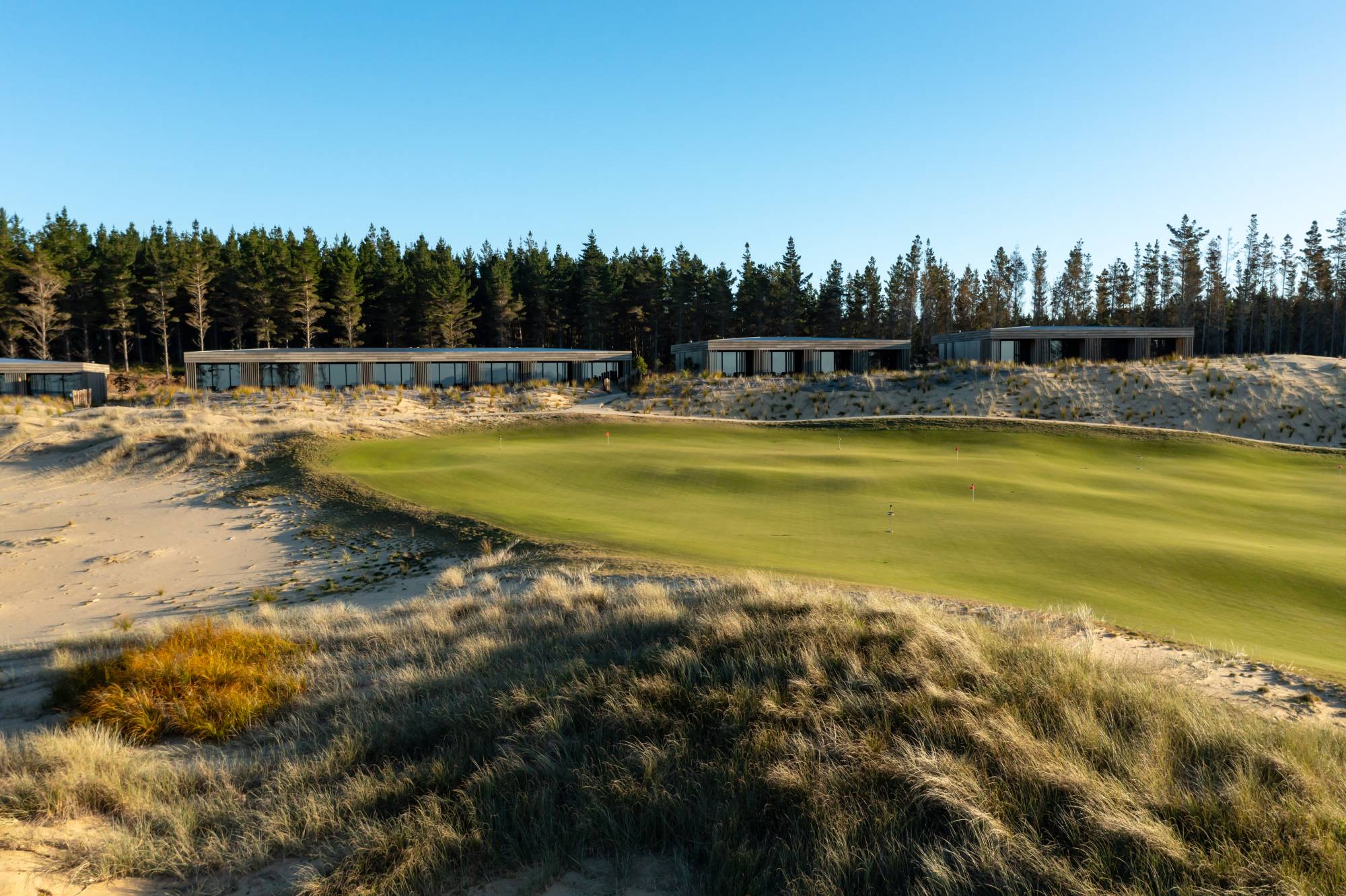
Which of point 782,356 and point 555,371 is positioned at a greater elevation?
point 782,356

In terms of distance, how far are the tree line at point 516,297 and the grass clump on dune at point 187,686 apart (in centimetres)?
6852

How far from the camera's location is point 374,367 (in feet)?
205

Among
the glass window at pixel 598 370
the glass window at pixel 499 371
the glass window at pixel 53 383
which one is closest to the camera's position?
the glass window at pixel 53 383

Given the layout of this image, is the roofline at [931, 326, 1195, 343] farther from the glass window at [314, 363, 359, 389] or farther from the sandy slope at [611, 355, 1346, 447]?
the glass window at [314, 363, 359, 389]

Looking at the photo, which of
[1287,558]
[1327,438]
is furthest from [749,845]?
[1327,438]

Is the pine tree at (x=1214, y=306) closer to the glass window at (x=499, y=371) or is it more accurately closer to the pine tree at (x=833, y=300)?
the pine tree at (x=833, y=300)

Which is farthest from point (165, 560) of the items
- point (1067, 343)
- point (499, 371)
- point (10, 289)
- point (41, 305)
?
point (10, 289)

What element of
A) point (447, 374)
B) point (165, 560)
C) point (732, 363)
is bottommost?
point (165, 560)

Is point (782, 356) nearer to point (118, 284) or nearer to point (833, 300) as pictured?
point (833, 300)

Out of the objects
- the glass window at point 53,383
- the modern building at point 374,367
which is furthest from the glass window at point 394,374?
the glass window at point 53,383

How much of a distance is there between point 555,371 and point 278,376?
21868 mm

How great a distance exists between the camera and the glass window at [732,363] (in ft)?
211

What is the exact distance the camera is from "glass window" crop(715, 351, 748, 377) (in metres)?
64.4

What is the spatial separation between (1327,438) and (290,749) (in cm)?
5394
